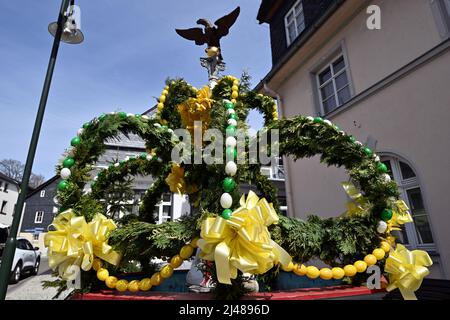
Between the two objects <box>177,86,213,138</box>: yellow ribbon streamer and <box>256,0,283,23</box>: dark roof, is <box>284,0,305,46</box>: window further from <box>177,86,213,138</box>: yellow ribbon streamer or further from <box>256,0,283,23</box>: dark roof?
<box>177,86,213,138</box>: yellow ribbon streamer

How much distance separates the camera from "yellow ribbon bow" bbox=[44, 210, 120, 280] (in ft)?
4.71

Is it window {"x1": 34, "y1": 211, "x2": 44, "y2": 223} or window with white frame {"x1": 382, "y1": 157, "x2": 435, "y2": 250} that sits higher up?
window {"x1": 34, "y1": 211, "x2": 44, "y2": 223}

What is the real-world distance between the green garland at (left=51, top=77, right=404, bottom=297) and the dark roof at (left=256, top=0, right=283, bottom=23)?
26.8ft

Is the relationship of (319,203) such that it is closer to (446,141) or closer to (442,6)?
(446,141)

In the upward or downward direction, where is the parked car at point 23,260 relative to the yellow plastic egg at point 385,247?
downward

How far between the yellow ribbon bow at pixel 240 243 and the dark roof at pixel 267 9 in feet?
30.4

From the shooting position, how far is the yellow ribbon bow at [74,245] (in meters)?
1.43

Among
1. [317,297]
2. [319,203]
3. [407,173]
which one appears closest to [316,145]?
[317,297]

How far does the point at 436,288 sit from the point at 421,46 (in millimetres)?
3854

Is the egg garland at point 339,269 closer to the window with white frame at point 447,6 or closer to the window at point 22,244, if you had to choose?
the window with white frame at point 447,6

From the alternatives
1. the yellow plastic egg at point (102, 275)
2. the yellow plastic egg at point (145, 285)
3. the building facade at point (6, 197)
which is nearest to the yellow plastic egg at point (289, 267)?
the yellow plastic egg at point (145, 285)

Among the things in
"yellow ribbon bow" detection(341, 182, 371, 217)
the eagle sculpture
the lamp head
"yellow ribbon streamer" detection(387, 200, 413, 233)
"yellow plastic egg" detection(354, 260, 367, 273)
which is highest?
the lamp head

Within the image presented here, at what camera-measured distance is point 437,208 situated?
383 cm
